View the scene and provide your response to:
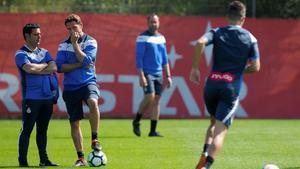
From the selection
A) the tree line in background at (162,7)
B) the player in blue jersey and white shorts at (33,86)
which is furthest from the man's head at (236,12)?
the tree line in background at (162,7)

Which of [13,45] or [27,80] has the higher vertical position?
[27,80]

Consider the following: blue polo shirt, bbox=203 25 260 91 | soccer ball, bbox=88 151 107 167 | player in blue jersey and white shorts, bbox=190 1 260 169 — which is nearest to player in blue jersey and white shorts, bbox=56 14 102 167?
soccer ball, bbox=88 151 107 167

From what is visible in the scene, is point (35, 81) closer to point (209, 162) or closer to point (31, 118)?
point (31, 118)

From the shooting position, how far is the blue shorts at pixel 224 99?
10406 millimetres

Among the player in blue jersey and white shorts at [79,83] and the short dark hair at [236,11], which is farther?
the player in blue jersey and white shorts at [79,83]

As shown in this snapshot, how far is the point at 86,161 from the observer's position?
1232 cm

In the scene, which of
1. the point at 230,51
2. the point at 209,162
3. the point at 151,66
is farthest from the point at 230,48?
the point at 151,66

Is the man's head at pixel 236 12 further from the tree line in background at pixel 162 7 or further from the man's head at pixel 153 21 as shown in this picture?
the tree line in background at pixel 162 7

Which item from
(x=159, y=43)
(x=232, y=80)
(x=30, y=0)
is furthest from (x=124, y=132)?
(x=30, y=0)

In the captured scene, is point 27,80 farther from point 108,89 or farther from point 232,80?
point 108,89

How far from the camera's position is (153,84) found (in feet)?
56.9

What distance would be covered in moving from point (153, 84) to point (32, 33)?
212 inches

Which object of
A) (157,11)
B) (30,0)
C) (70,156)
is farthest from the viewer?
(30,0)

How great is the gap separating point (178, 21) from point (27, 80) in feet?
36.9
